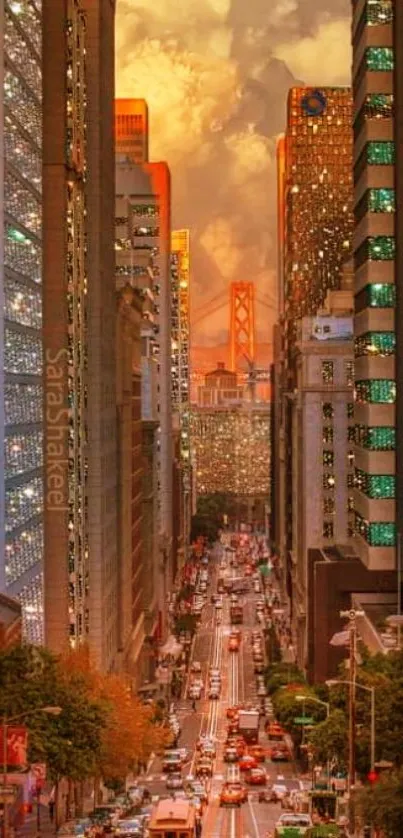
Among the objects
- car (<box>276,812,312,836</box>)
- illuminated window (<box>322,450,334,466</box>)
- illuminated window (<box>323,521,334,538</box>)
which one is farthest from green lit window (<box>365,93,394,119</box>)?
illuminated window (<box>323,521,334,538</box>)

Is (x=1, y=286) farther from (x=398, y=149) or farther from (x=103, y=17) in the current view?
(x=103, y=17)

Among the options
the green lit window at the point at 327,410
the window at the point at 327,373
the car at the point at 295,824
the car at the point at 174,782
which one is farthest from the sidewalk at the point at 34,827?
the window at the point at 327,373

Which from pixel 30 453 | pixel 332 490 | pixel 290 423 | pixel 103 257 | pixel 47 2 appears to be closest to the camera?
pixel 30 453

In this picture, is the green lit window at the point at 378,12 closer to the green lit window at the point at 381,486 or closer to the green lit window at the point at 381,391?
the green lit window at the point at 381,391

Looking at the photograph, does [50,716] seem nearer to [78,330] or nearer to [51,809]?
[51,809]

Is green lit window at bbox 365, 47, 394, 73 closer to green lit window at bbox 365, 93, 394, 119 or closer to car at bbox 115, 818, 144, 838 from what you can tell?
green lit window at bbox 365, 93, 394, 119

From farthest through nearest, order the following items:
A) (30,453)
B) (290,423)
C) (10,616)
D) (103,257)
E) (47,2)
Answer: (290,423) < (103,257) < (47,2) < (30,453) < (10,616)

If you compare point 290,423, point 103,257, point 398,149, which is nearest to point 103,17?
point 103,257

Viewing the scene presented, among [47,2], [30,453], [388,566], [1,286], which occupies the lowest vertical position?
[388,566]
